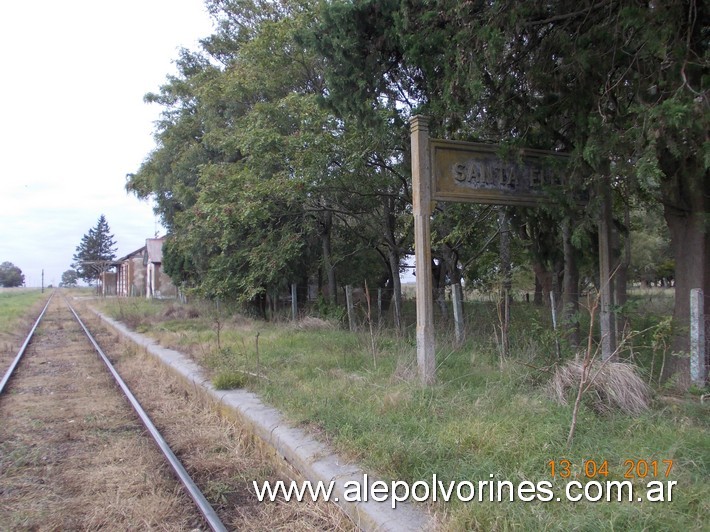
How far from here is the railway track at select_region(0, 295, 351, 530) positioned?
394cm

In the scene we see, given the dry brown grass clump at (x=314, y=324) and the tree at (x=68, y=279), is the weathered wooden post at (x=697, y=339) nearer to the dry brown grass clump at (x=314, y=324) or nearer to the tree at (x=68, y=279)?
the dry brown grass clump at (x=314, y=324)

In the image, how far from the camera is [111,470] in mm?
4891

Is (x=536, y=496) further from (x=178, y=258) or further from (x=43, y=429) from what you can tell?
(x=178, y=258)

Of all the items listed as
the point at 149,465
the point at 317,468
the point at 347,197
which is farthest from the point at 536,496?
the point at 347,197

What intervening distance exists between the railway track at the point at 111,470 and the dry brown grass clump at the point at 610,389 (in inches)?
103

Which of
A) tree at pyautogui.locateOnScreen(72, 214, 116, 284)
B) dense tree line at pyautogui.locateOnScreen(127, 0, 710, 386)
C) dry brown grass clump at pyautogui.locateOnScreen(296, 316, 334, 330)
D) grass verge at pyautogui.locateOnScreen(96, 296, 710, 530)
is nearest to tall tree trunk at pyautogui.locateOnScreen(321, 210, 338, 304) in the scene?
dense tree line at pyautogui.locateOnScreen(127, 0, 710, 386)

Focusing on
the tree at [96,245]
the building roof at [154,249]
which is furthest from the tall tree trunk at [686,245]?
the tree at [96,245]

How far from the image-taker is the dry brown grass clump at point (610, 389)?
4.77 m

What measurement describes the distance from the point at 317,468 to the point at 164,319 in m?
15.8

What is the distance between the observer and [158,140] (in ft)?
77.9

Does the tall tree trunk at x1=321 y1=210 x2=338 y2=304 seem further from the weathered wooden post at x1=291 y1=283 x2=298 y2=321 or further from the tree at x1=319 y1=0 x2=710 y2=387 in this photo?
the tree at x1=319 y1=0 x2=710 y2=387

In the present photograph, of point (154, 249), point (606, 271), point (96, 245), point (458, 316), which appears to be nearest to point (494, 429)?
point (606, 271)

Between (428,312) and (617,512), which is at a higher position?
(428,312)

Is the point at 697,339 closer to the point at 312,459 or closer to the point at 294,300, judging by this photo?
the point at 312,459
